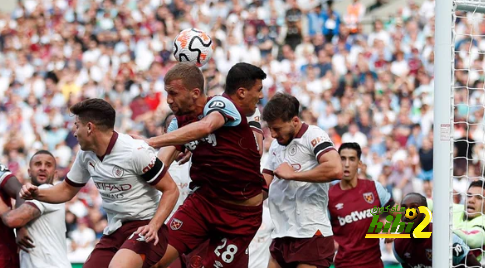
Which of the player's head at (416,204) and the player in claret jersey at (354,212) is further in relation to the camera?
the player in claret jersey at (354,212)

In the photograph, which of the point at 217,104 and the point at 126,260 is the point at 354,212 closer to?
the point at 217,104

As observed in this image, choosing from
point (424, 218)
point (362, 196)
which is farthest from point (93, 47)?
point (424, 218)

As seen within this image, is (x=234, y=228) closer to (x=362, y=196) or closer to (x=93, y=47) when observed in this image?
(x=362, y=196)

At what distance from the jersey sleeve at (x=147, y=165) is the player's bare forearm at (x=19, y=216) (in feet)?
5.86

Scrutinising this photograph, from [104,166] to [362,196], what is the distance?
3750 mm

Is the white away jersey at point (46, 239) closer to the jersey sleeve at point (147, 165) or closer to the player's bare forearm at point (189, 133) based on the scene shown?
the jersey sleeve at point (147, 165)

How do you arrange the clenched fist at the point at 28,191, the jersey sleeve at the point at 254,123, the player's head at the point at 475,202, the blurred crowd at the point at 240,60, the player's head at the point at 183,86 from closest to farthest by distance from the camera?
1. the clenched fist at the point at 28,191
2. the player's head at the point at 183,86
3. the jersey sleeve at the point at 254,123
4. the player's head at the point at 475,202
5. the blurred crowd at the point at 240,60

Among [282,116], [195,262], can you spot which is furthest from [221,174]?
[282,116]

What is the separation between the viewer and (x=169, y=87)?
7.31 metres

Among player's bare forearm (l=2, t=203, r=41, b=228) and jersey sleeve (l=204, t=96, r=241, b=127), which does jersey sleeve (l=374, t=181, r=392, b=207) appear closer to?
jersey sleeve (l=204, t=96, r=241, b=127)

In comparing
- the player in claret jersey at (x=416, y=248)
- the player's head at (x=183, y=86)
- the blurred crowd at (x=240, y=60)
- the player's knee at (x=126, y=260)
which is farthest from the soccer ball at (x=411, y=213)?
the blurred crowd at (x=240, y=60)

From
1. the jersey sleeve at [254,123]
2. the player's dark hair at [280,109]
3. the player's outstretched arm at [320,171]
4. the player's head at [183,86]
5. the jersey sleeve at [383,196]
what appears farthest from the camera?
the jersey sleeve at [383,196]

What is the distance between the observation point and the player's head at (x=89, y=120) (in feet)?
23.2

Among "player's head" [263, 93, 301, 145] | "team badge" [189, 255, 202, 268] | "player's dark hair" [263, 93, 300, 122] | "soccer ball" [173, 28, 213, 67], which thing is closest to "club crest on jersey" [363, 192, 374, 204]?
"player's head" [263, 93, 301, 145]
